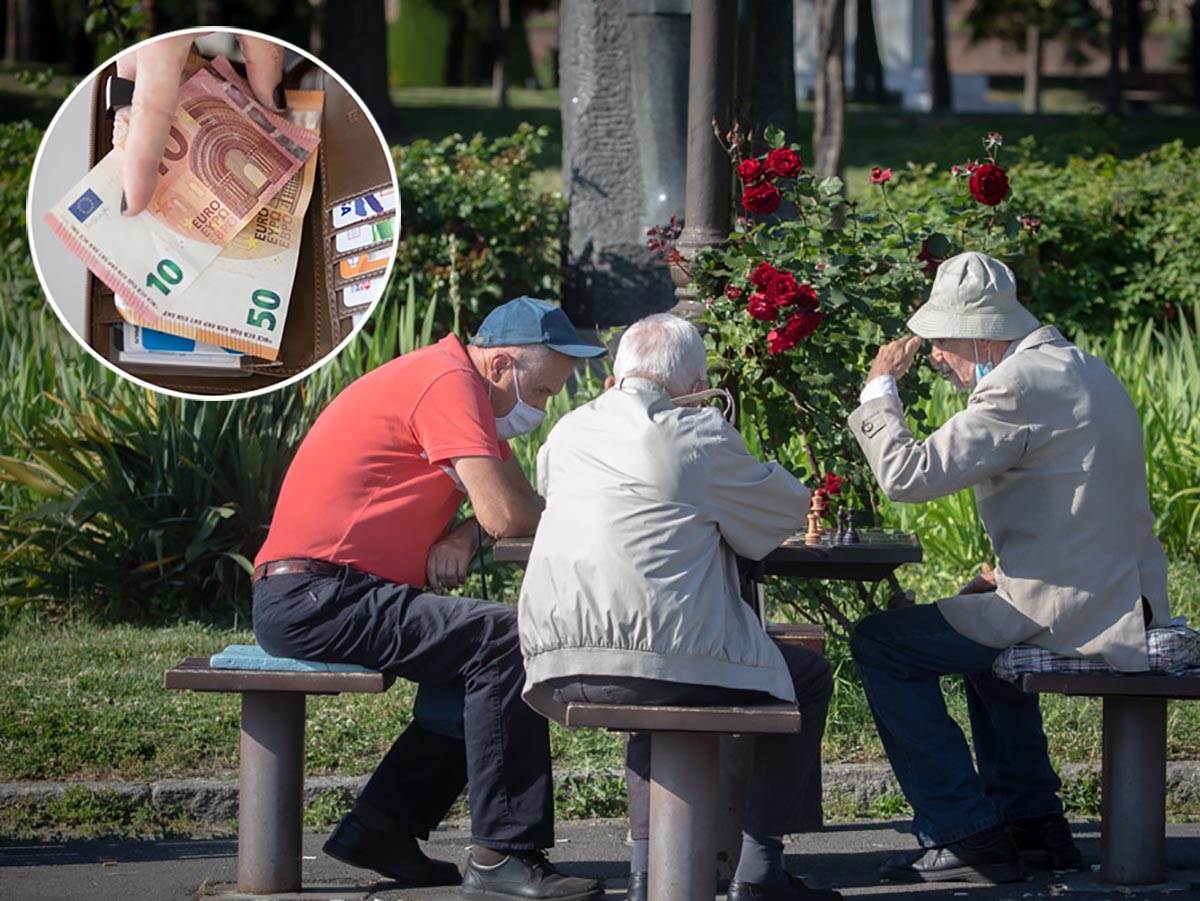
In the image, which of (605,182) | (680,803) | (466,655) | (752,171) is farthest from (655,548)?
(605,182)

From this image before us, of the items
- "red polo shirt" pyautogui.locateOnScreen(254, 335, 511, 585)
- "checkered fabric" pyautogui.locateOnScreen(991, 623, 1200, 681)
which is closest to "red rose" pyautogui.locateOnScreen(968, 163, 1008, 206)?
"checkered fabric" pyautogui.locateOnScreen(991, 623, 1200, 681)

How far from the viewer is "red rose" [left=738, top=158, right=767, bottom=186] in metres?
5.51

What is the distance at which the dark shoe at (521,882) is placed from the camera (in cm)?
473

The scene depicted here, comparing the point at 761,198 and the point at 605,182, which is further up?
the point at 605,182

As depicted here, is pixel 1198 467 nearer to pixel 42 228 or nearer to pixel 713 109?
pixel 713 109

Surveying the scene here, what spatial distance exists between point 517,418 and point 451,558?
0.42 meters

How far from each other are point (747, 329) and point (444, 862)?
1.85 meters

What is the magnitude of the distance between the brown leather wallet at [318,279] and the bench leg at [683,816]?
54.9 inches

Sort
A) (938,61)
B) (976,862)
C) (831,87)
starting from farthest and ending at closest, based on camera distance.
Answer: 1. (938,61)
2. (831,87)
3. (976,862)

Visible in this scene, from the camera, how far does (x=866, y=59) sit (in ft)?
110

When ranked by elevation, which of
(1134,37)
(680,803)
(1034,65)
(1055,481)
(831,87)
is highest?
(1134,37)

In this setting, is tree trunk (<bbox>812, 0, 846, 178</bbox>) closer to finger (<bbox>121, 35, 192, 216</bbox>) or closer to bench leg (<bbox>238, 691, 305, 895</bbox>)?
finger (<bbox>121, 35, 192, 216</bbox>)

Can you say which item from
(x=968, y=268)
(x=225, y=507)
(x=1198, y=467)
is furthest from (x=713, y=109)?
(x=1198, y=467)

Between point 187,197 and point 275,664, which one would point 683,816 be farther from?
point 187,197
